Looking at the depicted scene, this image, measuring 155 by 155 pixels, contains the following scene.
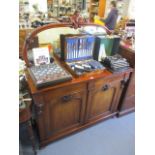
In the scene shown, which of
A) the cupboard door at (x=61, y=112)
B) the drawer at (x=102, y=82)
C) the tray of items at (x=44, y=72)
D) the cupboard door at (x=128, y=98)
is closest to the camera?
the tray of items at (x=44, y=72)

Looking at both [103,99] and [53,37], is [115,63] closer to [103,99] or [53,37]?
[103,99]

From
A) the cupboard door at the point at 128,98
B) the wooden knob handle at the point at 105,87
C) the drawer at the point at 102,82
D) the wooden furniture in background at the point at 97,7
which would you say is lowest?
the cupboard door at the point at 128,98

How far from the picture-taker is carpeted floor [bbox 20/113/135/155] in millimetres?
1497

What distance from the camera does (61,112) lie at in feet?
4.48

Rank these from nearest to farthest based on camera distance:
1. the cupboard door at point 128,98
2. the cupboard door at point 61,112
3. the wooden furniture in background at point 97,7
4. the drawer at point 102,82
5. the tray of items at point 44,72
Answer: the tray of items at point 44,72
the cupboard door at point 61,112
the drawer at point 102,82
the cupboard door at point 128,98
the wooden furniture in background at point 97,7

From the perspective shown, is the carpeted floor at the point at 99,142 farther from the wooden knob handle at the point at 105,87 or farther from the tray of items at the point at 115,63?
the tray of items at the point at 115,63

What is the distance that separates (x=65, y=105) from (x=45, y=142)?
0.49m

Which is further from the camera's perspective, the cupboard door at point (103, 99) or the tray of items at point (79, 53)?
the cupboard door at point (103, 99)

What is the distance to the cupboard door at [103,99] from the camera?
1.46 m

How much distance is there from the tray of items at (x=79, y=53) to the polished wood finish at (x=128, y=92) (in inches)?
15.2

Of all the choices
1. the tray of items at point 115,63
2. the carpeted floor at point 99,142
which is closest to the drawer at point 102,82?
the tray of items at point 115,63

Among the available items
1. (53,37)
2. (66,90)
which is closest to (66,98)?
(66,90)

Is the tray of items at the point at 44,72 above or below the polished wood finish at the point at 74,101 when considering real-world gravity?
above
